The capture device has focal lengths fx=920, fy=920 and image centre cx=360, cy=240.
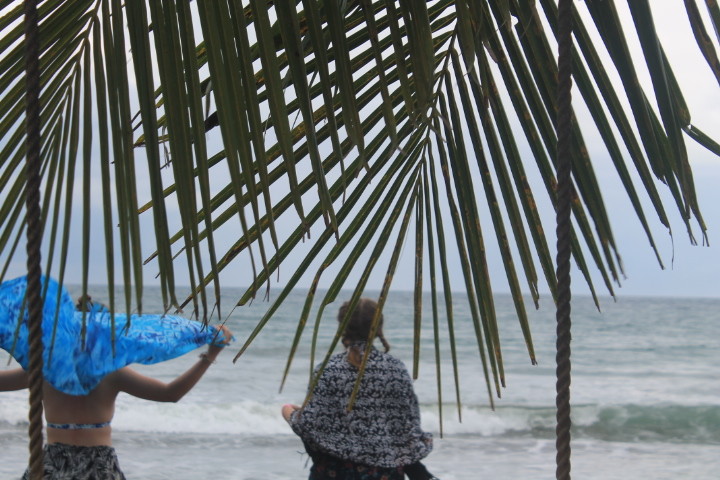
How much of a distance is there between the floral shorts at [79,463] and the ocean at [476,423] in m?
2.09

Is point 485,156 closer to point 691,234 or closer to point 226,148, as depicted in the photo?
point 691,234

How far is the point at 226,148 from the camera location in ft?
2.94

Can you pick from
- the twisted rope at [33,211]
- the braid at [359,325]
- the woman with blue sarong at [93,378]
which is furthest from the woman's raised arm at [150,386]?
the twisted rope at [33,211]

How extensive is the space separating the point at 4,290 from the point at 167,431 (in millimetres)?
9396

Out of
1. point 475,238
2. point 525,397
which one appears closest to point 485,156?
point 475,238

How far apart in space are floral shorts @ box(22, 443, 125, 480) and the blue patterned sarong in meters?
0.22

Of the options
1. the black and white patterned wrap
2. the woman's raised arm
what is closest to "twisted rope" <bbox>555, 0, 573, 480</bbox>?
the woman's raised arm

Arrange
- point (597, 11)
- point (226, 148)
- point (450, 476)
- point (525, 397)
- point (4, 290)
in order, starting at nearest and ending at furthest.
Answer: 1. point (226, 148)
2. point (597, 11)
3. point (4, 290)
4. point (450, 476)
5. point (525, 397)

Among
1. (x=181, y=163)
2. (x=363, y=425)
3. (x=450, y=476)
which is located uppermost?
(x=181, y=163)

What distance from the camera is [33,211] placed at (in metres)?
0.93

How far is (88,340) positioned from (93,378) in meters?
0.20

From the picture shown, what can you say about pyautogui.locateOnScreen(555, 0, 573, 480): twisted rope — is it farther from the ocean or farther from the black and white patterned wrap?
the ocean

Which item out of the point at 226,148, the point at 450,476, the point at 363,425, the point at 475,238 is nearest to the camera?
the point at 226,148

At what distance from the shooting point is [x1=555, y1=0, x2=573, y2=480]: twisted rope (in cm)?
90
